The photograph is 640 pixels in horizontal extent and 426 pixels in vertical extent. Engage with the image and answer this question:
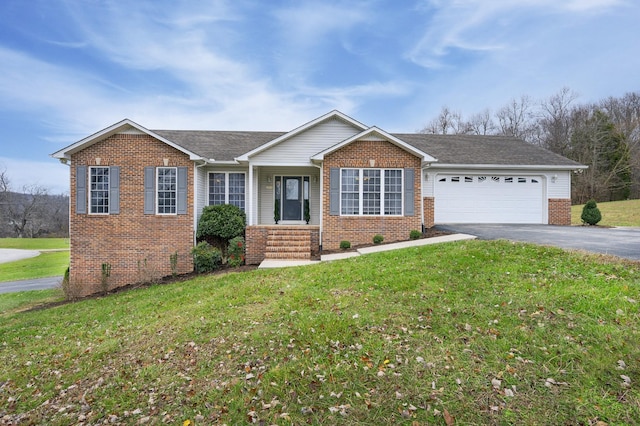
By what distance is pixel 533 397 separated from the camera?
3.15m

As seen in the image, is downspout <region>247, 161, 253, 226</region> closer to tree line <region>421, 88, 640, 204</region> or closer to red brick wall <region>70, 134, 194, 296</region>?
red brick wall <region>70, 134, 194, 296</region>

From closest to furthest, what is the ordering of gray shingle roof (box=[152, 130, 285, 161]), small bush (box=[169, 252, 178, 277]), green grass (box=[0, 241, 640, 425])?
green grass (box=[0, 241, 640, 425]) → small bush (box=[169, 252, 178, 277]) → gray shingle roof (box=[152, 130, 285, 161])

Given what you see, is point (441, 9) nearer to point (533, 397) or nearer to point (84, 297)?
point (533, 397)

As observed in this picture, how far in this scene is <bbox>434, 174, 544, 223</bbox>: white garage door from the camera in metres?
15.1

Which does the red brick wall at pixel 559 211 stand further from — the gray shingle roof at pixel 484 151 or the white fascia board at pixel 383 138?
the white fascia board at pixel 383 138

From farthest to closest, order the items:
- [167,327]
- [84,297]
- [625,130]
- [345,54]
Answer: [625,130], [345,54], [84,297], [167,327]

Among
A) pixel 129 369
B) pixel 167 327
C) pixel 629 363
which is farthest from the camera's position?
pixel 167 327

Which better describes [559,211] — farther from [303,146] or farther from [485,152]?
[303,146]

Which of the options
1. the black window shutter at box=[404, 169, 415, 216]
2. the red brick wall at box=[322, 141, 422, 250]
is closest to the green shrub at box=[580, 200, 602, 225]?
the red brick wall at box=[322, 141, 422, 250]

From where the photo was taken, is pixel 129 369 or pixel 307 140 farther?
pixel 307 140

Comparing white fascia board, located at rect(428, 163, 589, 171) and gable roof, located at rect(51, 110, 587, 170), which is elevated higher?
gable roof, located at rect(51, 110, 587, 170)

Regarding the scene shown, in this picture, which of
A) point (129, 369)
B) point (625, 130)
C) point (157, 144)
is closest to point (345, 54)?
point (157, 144)

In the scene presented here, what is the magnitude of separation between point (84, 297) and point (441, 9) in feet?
55.9

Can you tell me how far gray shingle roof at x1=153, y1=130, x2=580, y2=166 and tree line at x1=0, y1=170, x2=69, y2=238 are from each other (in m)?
38.6
